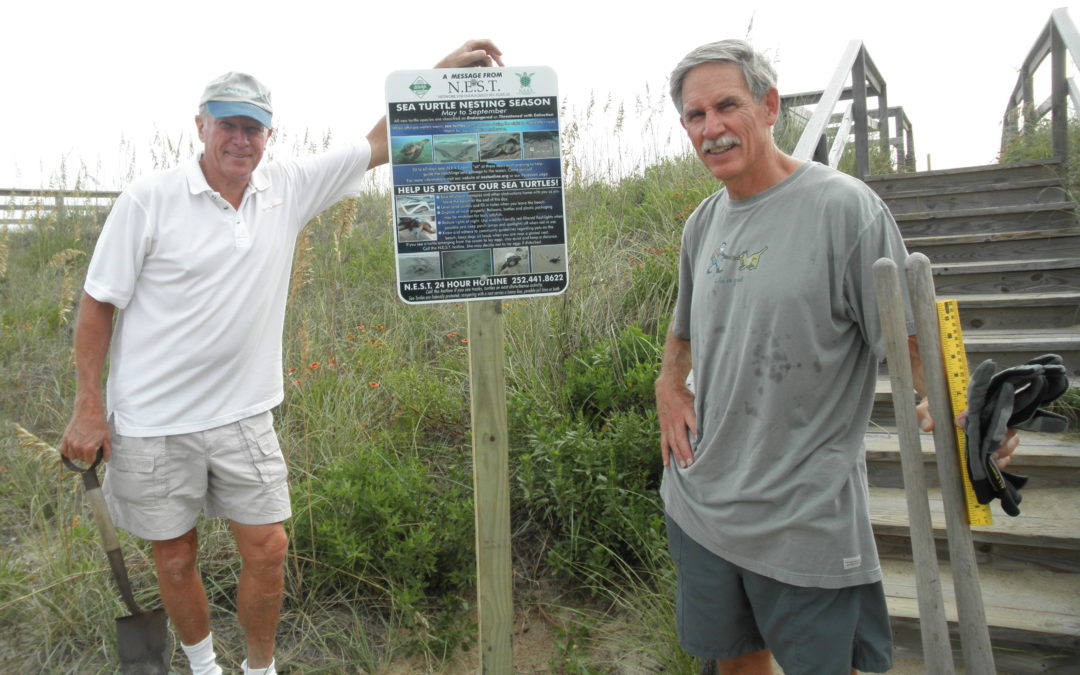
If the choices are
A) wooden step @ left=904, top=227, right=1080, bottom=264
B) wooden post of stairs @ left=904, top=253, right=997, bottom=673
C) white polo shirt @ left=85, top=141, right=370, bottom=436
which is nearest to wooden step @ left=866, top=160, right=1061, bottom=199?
wooden step @ left=904, top=227, right=1080, bottom=264

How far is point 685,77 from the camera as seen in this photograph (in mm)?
1974

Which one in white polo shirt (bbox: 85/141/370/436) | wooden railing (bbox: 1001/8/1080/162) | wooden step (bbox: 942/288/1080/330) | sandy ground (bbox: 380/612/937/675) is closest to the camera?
white polo shirt (bbox: 85/141/370/436)

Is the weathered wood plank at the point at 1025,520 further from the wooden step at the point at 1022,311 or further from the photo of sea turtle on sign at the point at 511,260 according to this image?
the photo of sea turtle on sign at the point at 511,260

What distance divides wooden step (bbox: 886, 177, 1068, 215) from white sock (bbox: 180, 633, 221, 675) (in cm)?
554

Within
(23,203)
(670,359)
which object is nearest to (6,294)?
(23,203)

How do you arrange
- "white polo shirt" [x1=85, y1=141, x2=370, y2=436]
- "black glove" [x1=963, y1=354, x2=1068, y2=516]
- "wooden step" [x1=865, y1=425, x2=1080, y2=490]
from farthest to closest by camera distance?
"wooden step" [x1=865, y1=425, x2=1080, y2=490] → "white polo shirt" [x1=85, y1=141, x2=370, y2=436] → "black glove" [x1=963, y1=354, x2=1068, y2=516]

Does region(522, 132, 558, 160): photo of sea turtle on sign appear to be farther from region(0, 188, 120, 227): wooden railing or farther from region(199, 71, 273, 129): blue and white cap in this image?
region(0, 188, 120, 227): wooden railing

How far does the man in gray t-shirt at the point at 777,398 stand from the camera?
1756 millimetres

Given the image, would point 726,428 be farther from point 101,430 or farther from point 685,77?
point 101,430

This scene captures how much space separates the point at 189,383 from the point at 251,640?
0.96 meters

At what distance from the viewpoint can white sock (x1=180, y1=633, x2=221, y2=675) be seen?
2.69 meters

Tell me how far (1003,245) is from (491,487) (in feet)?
14.5

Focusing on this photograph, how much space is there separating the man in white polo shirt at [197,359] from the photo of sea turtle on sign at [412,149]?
0.63 metres

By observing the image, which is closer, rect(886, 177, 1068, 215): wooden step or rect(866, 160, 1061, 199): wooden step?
rect(886, 177, 1068, 215): wooden step
